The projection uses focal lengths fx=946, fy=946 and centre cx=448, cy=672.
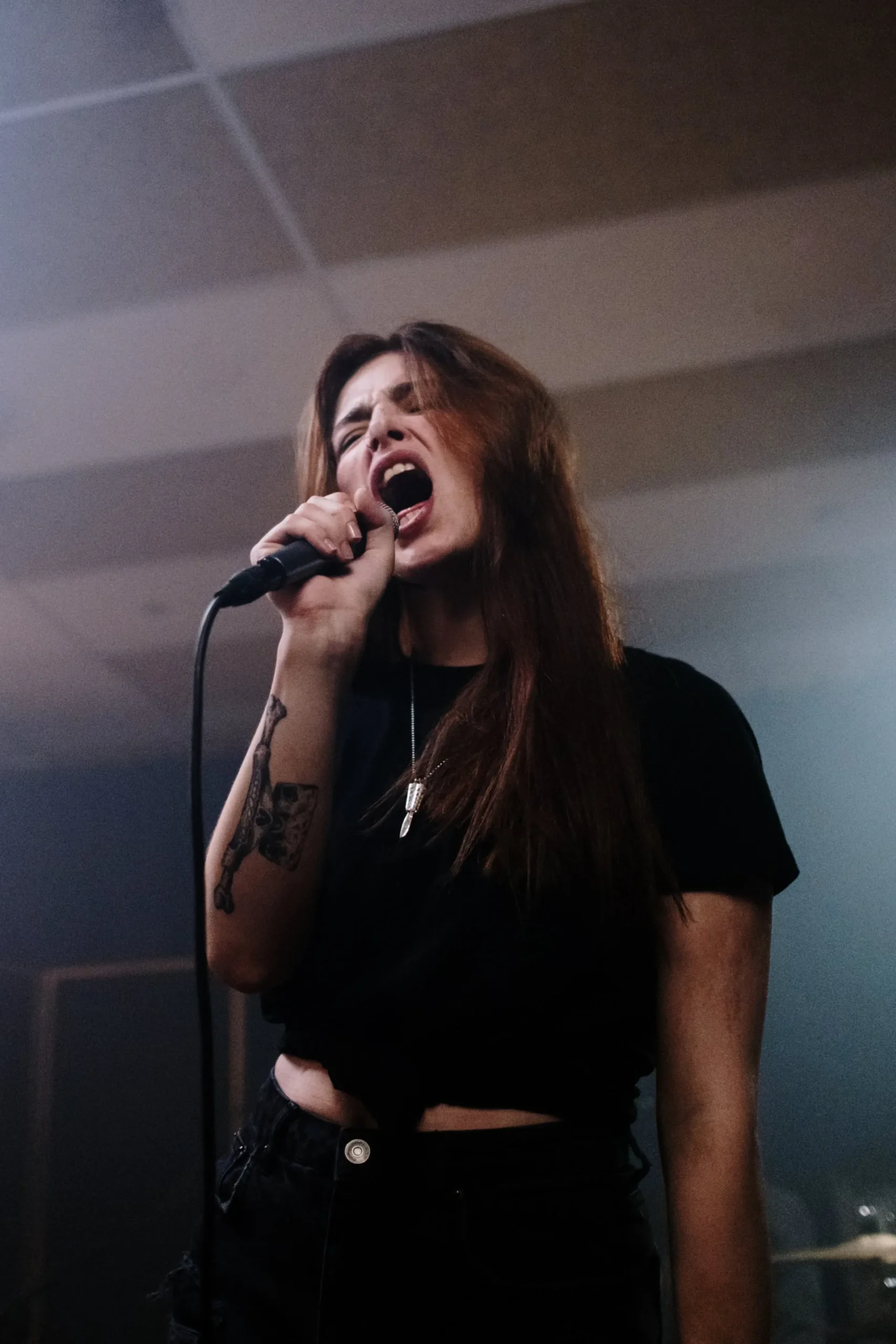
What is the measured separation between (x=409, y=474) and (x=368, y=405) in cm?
12

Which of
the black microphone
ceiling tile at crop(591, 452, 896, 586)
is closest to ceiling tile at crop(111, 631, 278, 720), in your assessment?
ceiling tile at crop(591, 452, 896, 586)

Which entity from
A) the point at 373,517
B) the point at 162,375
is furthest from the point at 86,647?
the point at 373,517

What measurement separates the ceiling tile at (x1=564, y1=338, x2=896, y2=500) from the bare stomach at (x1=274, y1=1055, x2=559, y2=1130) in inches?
56.7

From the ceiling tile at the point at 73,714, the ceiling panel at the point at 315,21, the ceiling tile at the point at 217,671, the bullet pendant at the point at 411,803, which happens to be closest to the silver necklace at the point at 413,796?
the bullet pendant at the point at 411,803

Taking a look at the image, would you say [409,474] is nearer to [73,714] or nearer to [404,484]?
[404,484]

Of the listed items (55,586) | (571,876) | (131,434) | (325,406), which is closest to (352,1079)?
(571,876)

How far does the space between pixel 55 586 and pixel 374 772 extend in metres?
1.86

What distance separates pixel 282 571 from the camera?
747 millimetres

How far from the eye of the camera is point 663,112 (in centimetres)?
150

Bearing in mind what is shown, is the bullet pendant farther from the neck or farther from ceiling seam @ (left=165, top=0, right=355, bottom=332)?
ceiling seam @ (left=165, top=0, right=355, bottom=332)

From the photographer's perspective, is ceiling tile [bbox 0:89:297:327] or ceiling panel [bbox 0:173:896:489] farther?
ceiling panel [bbox 0:173:896:489]

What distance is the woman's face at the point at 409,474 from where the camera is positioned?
39.5 inches

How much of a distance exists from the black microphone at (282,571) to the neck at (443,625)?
17 centimetres

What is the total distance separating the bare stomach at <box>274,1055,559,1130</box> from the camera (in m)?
0.66
